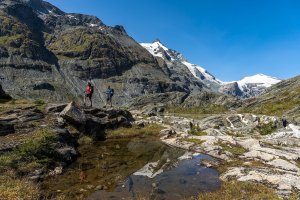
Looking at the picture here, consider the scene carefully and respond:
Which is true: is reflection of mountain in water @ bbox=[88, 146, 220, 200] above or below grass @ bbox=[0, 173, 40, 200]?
above

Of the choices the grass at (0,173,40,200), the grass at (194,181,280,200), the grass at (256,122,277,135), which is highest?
the grass at (256,122,277,135)

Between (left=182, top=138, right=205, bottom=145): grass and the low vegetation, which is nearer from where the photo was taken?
the low vegetation

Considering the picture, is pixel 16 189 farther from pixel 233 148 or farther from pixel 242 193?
pixel 233 148

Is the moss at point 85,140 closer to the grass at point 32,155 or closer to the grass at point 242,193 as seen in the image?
the grass at point 32,155

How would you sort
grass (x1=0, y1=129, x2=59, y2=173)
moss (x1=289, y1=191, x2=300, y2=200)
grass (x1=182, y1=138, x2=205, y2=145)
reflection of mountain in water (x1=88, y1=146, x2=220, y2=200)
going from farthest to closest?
grass (x1=182, y1=138, x2=205, y2=145) < grass (x1=0, y1=129, x2=59, y2=173) < reflection of mountain in water (x1=88, y1=146, x2=220, y2=200) < moss (x1=289, y1=191, x2=300, y2=200)

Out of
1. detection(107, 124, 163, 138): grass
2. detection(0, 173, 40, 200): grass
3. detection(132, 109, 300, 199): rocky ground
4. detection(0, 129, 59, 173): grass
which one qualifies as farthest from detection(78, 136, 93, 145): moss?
detection(0, 173, 40, 200): grass

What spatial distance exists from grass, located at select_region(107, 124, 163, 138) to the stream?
884 centimetres

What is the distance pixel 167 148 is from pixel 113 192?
18932 mm

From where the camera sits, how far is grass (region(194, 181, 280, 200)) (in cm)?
1919

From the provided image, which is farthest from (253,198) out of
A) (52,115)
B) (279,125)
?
(279,125)

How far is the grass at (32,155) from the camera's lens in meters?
22.8

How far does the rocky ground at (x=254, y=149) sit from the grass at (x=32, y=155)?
14.4m

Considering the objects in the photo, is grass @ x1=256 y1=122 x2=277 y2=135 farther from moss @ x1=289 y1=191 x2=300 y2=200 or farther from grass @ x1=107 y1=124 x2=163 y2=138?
moss @ x1=289 y1=191 x2=300 y2=200

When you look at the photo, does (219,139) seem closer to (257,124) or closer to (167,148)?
(167,148)
